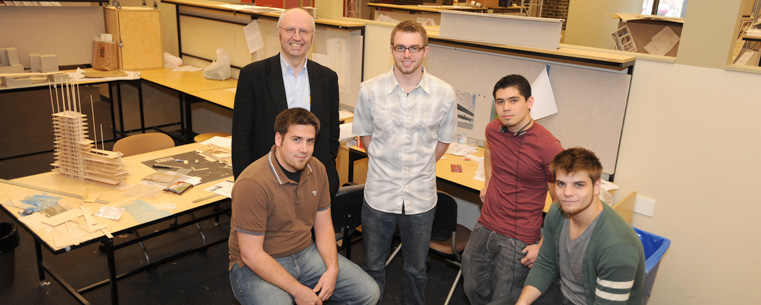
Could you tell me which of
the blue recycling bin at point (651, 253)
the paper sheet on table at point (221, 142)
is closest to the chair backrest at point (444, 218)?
the blue recycling bin at point (651, 253)

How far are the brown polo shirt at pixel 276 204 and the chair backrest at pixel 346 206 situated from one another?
28 centimetres

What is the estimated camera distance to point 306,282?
→ 7.33 ft

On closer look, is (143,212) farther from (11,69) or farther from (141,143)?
(11,69)

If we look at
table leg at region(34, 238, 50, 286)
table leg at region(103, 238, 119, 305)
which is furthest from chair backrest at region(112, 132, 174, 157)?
table leg at region(103, 238, 119, 305)

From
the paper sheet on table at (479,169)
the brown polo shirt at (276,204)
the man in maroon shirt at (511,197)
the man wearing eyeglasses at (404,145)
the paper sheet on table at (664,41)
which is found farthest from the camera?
the paper sheet on table at (664,41)

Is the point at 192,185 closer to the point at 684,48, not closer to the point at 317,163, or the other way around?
the point at 317,163

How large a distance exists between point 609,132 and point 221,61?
3.56 meters

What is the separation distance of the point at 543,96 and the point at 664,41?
957mm

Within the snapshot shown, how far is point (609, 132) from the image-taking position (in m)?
2.71

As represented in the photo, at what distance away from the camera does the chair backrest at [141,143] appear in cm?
334

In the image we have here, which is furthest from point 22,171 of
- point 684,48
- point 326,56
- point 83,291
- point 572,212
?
point 684,48

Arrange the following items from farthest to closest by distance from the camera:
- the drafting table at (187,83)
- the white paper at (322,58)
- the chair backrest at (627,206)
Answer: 1. the drafting table at (187,83)
2. the white paper at (322,58)
3. the chair backrest at (627,206)

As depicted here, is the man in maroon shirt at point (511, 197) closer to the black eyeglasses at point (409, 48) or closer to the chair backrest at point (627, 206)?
the black eyeglasses at point (409, 48)

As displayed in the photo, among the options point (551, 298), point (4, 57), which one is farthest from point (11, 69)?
point (551, 298)
